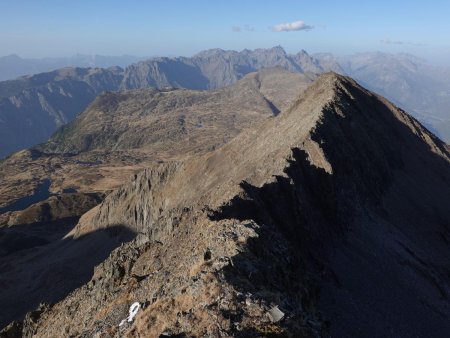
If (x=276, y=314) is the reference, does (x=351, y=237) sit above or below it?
below

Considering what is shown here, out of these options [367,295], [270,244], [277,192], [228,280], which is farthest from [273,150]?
[228,280]

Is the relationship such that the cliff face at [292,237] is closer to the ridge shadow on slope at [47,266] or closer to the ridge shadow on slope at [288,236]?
the ridge shadow on slope at [288,236]

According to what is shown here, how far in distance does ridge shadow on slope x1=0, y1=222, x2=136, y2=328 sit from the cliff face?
5.40 metres

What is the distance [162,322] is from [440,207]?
236ft

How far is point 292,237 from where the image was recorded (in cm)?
4822

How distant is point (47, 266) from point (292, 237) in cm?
5929

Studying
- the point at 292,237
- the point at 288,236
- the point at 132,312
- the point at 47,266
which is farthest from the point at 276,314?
the point at 47,266

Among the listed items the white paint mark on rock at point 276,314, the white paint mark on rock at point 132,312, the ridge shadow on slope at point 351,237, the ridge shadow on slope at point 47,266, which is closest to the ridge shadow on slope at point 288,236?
the ridge shadow on slope at point 351,237

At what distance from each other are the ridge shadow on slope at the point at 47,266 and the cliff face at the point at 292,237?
5.40m

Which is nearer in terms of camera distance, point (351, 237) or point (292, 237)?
point (292, 237)

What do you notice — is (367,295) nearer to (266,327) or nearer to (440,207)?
(266,327)

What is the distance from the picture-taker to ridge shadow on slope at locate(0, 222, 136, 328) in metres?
74.6

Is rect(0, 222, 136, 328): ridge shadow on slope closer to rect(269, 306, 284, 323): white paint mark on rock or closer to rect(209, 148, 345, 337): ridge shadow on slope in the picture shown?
rect(209, 148, 345, 337): ridge shadow on slope

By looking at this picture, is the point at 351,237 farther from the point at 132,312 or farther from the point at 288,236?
the point at 132,312
